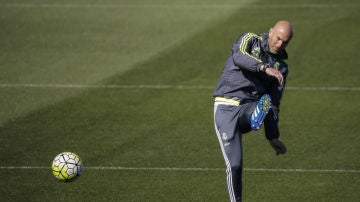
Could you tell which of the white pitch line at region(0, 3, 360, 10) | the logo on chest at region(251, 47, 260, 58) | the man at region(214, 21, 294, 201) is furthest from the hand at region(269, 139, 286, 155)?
the white pitch line at region(0, 3, 360, 10)

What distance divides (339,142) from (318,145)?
0.35 m

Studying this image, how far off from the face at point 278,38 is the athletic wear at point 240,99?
15 centimetres

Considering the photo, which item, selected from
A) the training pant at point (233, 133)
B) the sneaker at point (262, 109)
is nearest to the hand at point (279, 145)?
the training pant at point (233, 133)

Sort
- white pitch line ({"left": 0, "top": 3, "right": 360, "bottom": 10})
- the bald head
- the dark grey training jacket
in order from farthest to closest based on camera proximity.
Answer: white pitch line ({"left": 0, "top": 3, "right": 360, "bottom": 10}) → the dark grey training jacket → the bald head

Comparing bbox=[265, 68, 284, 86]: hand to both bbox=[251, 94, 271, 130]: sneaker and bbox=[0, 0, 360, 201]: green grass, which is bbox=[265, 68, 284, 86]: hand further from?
bbox=[0, 0, 360, 201]: green grass

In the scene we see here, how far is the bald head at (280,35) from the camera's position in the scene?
766 centimetres

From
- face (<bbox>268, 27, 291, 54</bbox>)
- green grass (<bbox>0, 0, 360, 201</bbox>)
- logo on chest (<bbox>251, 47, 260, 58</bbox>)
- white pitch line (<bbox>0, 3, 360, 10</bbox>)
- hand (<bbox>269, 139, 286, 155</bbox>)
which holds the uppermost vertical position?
face (<bbox>268, 27, 291, 54</bbox>)

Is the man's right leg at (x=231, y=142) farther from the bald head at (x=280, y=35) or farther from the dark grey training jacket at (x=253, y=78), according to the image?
the bald head at (x=280, y=35)

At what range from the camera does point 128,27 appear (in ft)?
53.4

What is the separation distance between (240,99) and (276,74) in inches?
35.5

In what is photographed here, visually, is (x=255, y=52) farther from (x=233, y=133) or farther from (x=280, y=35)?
(x=233, y=133)

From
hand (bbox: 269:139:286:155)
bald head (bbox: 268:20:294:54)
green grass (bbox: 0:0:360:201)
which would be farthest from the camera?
green grass (bbox: 0:0:360:201)

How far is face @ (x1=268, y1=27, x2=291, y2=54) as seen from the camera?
302 inches

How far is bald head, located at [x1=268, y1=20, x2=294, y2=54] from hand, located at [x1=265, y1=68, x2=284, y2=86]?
0.45 meters
